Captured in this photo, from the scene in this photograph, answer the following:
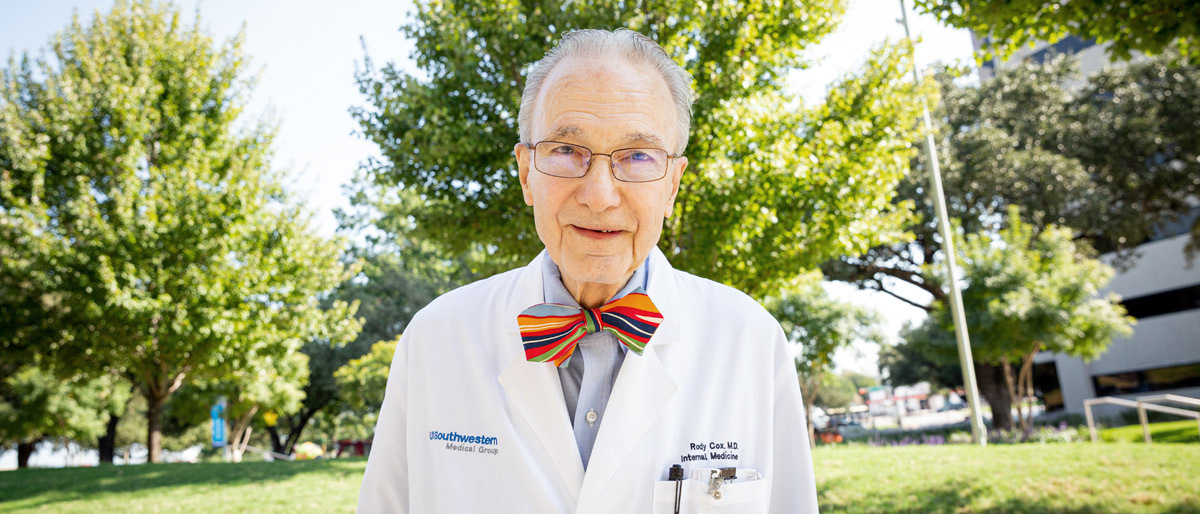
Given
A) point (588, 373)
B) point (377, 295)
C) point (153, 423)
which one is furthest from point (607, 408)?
point (377, 295)

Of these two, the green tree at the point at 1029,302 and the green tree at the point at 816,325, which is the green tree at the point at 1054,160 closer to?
the green tree at the point at 816,325

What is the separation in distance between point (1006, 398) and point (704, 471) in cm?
2572

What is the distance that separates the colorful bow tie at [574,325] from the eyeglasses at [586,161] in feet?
1.18

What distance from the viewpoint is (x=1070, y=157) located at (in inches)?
951

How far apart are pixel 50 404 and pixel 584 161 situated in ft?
113

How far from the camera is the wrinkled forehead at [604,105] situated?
184cm

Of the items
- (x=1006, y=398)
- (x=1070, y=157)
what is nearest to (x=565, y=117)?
(x=1006, y=398)

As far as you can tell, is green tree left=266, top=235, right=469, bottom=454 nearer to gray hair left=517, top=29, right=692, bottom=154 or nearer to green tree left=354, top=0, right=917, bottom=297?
green tree left=354, top=0, right=917, bottom=297

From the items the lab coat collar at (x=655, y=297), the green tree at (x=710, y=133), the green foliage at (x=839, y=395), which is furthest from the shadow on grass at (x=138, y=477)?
the green foliage at (x=839, y=395)

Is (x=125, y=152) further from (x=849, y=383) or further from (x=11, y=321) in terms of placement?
(x=849, y=383)

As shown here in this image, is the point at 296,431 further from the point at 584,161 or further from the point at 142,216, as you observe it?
the point at 584,161

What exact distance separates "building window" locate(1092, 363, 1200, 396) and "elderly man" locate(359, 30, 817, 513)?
36.8 metres

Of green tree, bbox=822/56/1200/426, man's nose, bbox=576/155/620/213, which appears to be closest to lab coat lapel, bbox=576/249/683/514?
man's nose, bbox=576/155/620/213

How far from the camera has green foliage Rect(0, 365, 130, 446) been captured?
88.4ft
